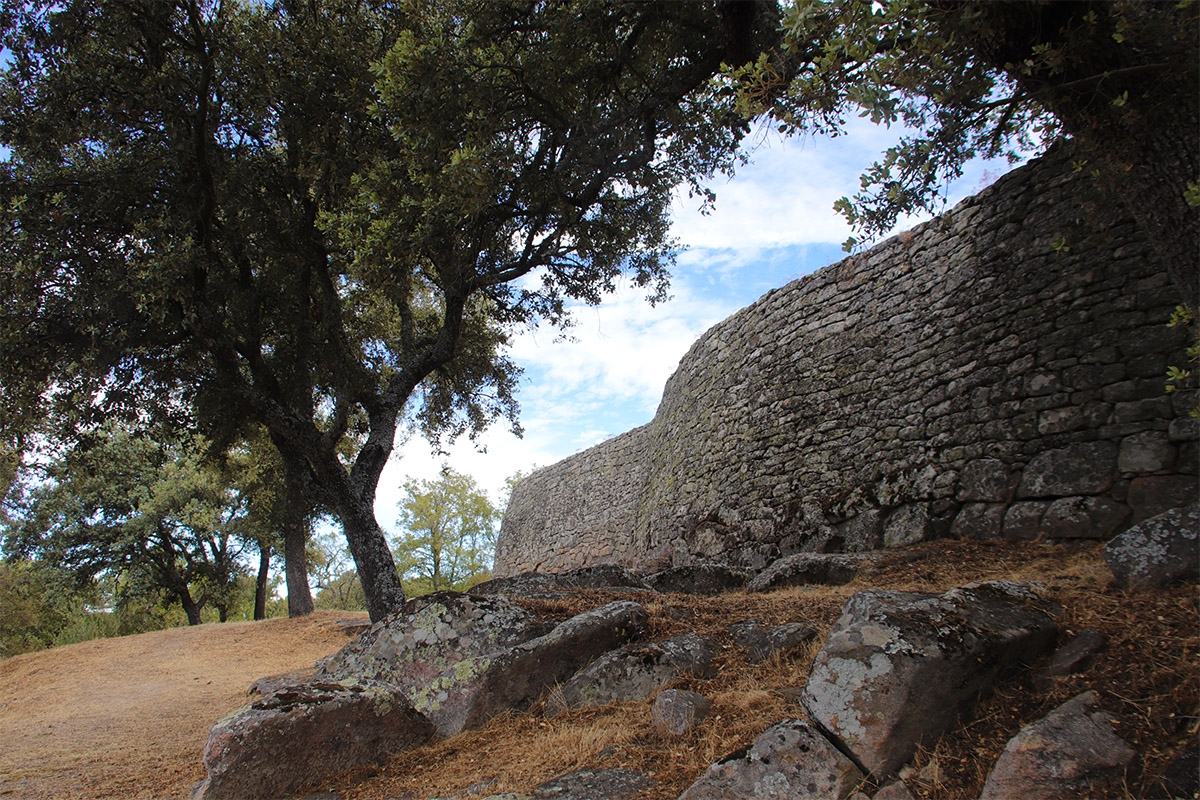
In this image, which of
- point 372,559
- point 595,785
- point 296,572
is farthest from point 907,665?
point 296,572

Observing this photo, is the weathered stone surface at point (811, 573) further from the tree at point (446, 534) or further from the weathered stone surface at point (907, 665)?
the tree at point (446, 534)

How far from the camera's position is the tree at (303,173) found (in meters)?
7.32

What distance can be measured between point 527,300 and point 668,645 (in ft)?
26.2

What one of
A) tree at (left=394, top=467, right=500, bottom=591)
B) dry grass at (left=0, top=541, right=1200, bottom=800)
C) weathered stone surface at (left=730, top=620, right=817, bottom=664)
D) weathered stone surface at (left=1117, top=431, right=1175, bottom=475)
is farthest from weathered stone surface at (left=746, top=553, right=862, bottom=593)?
tree at (left=394, top=467, right=500, bottom=591)

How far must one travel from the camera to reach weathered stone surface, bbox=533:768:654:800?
9.86 ft

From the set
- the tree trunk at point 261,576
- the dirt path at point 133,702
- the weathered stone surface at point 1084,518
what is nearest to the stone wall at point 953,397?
the weathered stone surface at point 1084,518

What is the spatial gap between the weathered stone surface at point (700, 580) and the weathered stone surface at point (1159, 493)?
3.90 meters

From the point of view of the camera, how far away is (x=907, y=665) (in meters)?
2.93

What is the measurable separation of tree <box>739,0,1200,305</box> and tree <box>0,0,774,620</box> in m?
3.16

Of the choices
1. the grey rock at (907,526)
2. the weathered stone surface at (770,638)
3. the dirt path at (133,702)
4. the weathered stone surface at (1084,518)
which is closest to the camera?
the weathered stone surface at (770,638)

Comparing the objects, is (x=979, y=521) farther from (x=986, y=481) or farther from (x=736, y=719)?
(x=736, y=719)

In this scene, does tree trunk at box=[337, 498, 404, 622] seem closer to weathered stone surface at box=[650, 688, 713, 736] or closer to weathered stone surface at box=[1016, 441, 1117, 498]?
weathered stone surface at box=[650, 688, 713, 736]

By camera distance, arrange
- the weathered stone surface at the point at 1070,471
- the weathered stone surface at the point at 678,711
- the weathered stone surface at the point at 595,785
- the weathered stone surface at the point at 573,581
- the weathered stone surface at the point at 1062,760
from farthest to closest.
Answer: the weathered stone surface at the point at 573,581 → the weathered stone surface at the point at 1070,471 → the weathered stone surface at the point at 678,711 → the weathered stone surface at the point at 595,785 → the weathered stone surface at the point at 1062,760

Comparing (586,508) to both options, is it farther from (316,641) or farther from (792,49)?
(792,49)
